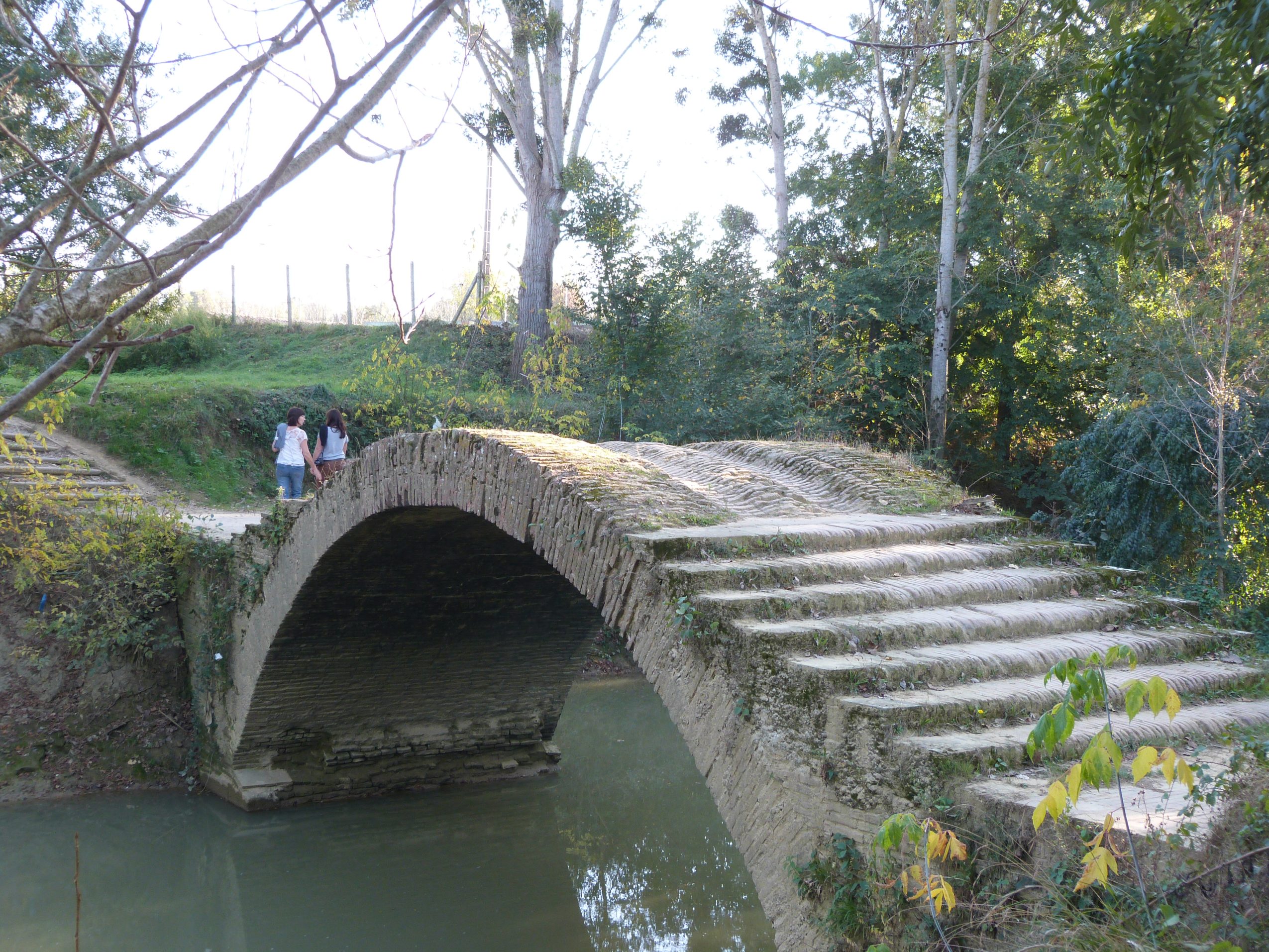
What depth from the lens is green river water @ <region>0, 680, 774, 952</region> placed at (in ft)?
22.8

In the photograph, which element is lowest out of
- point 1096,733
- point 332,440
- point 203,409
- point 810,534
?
point 1096,733

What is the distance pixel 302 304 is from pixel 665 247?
12.7m

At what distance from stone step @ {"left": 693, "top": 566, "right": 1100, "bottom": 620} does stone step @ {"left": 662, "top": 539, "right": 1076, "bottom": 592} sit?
0.15 feet

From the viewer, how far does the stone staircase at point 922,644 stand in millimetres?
3164

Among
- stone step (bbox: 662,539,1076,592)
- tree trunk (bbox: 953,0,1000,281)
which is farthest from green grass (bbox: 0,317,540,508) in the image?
stone step (bbox: 662,539,1076,592)

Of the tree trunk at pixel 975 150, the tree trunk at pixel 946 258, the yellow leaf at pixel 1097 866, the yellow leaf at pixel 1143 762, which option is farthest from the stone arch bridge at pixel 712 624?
the tree trunk at pixel 975 150

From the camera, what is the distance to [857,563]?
4.46m

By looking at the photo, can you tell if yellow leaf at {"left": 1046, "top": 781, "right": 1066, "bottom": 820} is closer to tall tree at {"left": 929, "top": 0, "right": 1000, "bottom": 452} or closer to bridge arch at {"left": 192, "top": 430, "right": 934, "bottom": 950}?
bridge arch at {"left": 192, "top": 430, "right": 934, "bottom": 950}

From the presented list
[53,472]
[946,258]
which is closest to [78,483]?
[53,472]

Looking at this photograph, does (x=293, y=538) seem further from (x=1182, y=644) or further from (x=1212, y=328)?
(x=1212, y=328)

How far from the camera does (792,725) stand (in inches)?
136

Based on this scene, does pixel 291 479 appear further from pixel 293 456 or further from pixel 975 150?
pixel 975 150

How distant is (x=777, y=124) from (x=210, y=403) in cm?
1174

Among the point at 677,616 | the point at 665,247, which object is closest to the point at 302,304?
the point at 665,247
